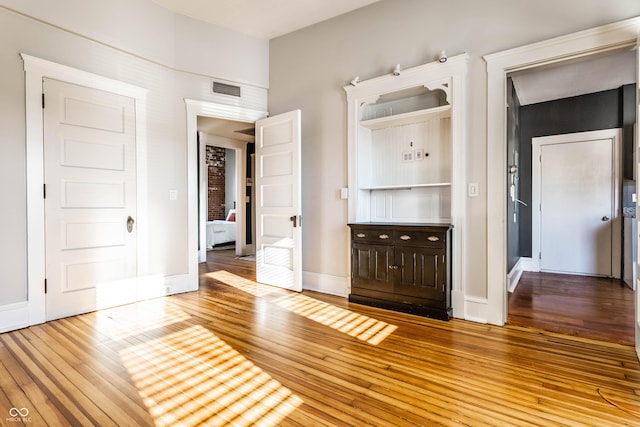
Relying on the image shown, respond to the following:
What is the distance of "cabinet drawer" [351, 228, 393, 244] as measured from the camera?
11.0 feet

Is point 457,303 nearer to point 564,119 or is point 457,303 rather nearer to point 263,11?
point 263,11

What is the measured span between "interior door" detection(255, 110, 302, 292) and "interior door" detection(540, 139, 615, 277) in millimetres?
4166

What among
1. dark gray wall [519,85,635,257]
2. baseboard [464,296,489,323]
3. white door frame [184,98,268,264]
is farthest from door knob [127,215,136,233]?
dark gray wall [519,85,635,257]

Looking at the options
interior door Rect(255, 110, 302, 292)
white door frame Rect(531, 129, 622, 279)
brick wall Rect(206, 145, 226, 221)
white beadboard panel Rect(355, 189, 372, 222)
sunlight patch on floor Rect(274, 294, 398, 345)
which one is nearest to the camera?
sunlight patch on floor Rect(274, 294, 398, 345)

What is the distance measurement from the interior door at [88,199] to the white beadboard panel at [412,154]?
9.06ft

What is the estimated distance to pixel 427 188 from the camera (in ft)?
12.1

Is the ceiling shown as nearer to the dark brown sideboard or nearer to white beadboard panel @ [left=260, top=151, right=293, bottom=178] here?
white beadboard panel @ [left=260, top=151, right=293, bottom=178]

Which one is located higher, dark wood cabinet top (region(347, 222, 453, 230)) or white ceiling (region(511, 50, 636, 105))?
white ceiling (region(511, 50, 636, 105))

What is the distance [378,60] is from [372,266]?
221 cm

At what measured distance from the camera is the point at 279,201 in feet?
13.9

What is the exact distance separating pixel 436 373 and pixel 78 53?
4084 mm

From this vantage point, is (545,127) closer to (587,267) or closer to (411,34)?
(587,267)

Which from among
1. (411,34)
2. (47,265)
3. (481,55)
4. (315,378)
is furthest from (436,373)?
(47,265)

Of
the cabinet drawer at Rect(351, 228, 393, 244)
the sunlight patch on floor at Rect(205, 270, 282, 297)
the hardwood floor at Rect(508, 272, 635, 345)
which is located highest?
the cabinet drawer at Rect(351, 228, 393, 244)
